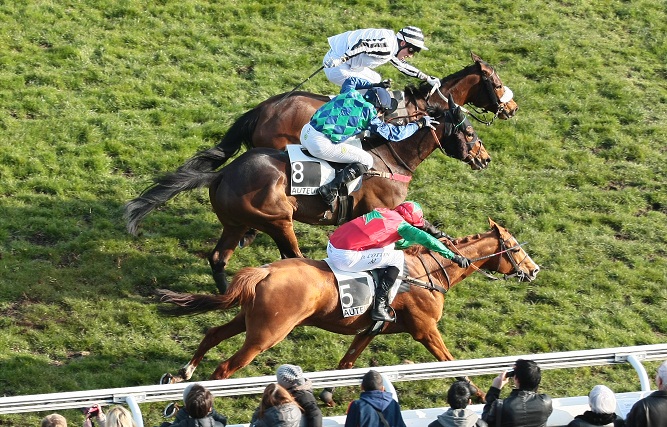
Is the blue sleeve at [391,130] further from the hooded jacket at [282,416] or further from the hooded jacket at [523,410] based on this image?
the hooded jacket at [282,416]

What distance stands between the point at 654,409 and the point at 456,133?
4.63m

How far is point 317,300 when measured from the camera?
8.12 metres

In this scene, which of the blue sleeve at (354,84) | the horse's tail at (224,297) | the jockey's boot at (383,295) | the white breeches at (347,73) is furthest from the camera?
the white breeches at (347,73)

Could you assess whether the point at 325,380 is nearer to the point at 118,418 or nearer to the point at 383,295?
the point at 118,418

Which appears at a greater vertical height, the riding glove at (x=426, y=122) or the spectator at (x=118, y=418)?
the spectator at (x=118, y=418)

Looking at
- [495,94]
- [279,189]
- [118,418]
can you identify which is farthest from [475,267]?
[118,418]


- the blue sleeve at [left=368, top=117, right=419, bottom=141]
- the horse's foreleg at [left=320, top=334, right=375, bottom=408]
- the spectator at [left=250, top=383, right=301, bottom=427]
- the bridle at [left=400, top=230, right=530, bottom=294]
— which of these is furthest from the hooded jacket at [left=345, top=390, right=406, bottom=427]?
the blue sleeve at [left=368, top=117, right=419, bottom=141]

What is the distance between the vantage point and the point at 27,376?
8664 millimetres

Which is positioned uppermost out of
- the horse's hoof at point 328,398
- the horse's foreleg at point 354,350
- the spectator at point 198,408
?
the spectator at point 198,408

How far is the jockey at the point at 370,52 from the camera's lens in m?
10.8

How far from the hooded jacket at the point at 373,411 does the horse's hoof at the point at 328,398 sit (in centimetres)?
227

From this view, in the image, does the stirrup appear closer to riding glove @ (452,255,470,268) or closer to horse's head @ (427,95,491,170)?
horse's head @ (427,95,491,170)

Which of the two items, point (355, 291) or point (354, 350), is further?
point (354, 350)

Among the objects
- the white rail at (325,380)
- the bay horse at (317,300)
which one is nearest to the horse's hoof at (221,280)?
the bay horse at (317,300)
